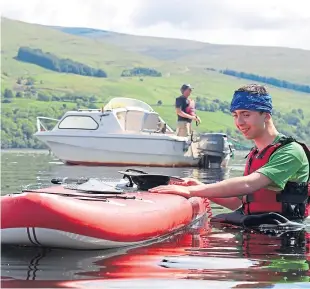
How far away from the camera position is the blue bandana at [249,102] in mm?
8289

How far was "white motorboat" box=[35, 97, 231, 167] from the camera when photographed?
108ft

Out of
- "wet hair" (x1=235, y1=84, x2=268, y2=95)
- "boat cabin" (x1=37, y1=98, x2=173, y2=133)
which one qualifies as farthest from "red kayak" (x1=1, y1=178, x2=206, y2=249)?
"boat cabin" (x1=37, y1=98, x2=173, y2=133)

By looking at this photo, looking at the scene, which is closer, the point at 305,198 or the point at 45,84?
the point at 305,198

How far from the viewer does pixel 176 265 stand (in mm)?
7062

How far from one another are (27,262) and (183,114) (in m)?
23.5

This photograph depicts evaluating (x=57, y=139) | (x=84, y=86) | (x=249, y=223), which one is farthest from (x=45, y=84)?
(x=249, y=223)

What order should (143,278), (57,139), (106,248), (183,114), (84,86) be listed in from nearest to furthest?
(143,278) → (106,248) → (183,114) → (57,139) → (84,86)

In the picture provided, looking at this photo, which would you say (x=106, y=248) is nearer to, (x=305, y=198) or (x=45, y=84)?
(x=305, y=198)

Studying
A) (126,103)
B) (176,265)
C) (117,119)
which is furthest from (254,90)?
(126,103)

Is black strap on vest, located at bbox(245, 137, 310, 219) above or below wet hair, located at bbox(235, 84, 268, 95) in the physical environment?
below

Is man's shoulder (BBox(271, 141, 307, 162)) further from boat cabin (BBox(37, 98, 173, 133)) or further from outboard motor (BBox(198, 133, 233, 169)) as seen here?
boat cabin (BBox(37, 98, 173, 133))

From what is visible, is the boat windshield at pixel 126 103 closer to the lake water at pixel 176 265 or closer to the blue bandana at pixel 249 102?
the lake water at pixel 176 265

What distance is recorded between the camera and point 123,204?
7902 millimetres

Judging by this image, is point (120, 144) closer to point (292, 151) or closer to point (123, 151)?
point (123, 151)
